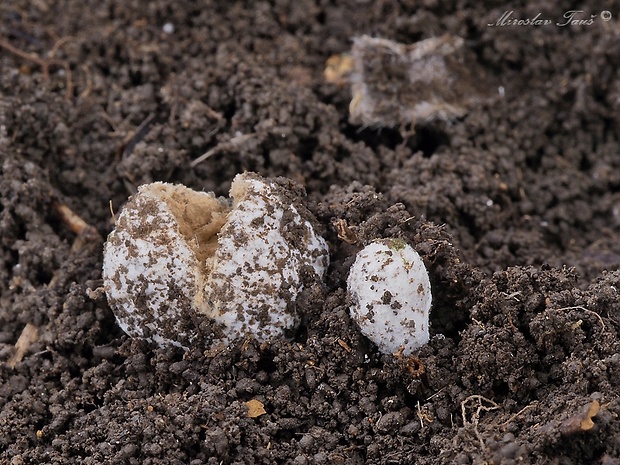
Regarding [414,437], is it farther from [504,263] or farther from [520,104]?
[520,104]

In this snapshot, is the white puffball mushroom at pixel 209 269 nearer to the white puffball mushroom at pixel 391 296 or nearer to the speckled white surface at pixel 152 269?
the speckled white surface at pixel 152 269

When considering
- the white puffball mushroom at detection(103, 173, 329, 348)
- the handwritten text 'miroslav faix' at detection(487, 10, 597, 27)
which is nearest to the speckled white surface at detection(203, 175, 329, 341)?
the white puffball mushroom at detection(103, 173, 329, 348)

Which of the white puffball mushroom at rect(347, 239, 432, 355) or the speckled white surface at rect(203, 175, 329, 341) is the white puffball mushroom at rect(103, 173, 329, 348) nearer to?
the speckled white surface at rect(203, 175, 329, 341)

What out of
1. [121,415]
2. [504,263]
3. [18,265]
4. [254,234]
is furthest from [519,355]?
[18,265]

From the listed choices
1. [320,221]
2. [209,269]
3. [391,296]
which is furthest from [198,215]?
[391,296]

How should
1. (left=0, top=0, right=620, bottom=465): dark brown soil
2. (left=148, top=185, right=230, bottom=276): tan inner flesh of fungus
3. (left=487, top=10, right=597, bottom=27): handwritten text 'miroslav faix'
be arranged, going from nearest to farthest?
(left=0, top=0, right=620, bottom=465): dark brown soil < (left=148, top=185, right=230, bottom=276): tan inner flesh of fungus < (left=487, top=10, right=597, bottom=27): handwritten text 'miroslav faix'

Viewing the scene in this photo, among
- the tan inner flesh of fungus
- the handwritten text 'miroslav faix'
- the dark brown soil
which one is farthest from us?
the handwritten text 'miroslav faix'
